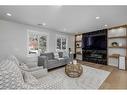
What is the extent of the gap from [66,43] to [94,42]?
2.23m

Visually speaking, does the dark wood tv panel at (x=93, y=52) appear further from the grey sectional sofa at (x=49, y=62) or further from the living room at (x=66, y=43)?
the grey sectional sofa at (x=49, y=62)

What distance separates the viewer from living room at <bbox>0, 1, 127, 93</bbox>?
2926 millimetres

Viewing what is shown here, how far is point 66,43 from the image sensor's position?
755 cm

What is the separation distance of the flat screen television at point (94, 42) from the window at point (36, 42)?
3265mm

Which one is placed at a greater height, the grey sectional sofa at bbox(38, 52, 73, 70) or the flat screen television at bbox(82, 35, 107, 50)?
the flat screen television at bbox(82, 35, 107, 50)

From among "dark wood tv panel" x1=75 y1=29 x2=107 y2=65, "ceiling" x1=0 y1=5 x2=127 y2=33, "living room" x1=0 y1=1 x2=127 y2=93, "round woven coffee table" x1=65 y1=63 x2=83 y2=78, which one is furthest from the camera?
"dark wood tv panel" x1=75 y1=29 x2=107 y2=65

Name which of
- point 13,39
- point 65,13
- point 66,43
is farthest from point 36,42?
point 65,13

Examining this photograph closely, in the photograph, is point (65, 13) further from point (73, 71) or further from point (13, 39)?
point (13, 39)

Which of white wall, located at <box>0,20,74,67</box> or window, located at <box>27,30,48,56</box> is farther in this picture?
window, located at <box>27,30,48,56</box>

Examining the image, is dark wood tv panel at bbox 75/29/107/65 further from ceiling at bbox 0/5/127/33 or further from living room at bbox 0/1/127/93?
ceiling at bbox 0/5/127/33

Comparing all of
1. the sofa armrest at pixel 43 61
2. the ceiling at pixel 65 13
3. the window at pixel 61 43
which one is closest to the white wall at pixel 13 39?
the ceiling at pixel 65 13

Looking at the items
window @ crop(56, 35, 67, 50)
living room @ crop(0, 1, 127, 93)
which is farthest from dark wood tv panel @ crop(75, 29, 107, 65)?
window @ crop(56, 35, 67, 50)
